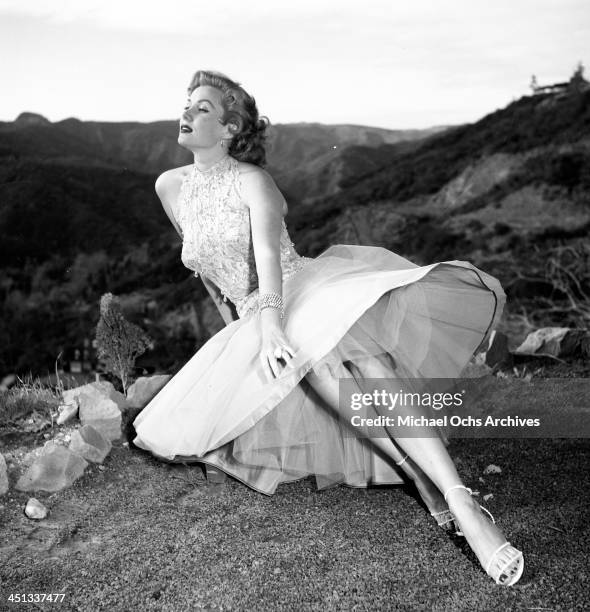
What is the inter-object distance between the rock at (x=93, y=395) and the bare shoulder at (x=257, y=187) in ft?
4.82

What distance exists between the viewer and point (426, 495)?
258cm

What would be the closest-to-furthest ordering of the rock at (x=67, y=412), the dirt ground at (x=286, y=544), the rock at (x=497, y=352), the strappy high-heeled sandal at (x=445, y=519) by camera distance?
1. the dirt ground at (x=286, y=544)
2. the strappy high-heeled sandal at (x=445, y=519)
3. the rock at (x=67, y=412)
4. the rock at (x=497, y=352)

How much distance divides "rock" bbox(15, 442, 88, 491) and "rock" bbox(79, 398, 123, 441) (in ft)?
1.59

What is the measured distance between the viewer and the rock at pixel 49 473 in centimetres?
301

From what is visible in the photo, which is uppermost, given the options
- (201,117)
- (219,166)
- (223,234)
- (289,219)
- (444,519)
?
(201,117)

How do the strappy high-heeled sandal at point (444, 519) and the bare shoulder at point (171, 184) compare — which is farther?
the bare shoulder at point (171, 184)

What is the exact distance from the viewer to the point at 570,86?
1465 inches

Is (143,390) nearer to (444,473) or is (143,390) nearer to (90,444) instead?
(90,444)

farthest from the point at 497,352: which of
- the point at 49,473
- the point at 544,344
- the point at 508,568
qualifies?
the point at 49,473

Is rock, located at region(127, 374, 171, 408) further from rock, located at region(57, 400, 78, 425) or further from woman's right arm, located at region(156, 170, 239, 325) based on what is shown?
woman's right arm, located at region(156, 170, 239, 325)

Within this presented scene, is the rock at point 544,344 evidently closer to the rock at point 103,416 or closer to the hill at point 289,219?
the rock at point 103,416

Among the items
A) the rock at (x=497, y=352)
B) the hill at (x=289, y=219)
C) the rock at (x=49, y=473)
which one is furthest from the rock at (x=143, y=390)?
the hill at (x=289, y=219)

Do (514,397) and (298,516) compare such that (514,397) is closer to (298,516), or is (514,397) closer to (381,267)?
(381,267)

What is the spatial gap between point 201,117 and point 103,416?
1.67 metres
